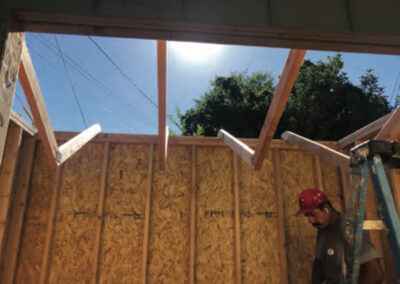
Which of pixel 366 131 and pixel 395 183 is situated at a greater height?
pixel 366 131

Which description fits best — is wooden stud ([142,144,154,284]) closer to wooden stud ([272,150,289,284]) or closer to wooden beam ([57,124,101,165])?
wooden beam ([57,124,101,165])

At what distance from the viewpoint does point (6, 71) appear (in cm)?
125

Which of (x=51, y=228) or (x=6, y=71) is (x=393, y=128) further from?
Answer: (x=51, y=228)

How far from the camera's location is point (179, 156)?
181 inches

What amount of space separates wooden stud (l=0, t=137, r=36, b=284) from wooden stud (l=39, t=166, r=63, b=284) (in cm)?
31

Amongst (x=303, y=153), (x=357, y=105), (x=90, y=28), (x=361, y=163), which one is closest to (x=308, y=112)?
(x=357, y=105)

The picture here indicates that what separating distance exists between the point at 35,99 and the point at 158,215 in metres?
2.33

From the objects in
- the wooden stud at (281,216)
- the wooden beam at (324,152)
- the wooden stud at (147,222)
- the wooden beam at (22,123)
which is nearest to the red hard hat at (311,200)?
the wooden beam at (324,152)

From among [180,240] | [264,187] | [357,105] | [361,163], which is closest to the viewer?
[361,163]

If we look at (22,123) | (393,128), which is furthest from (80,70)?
(393,128)

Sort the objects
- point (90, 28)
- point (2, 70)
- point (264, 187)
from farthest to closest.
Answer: point (264, 187) → point (90, 28) → point (2, 70)

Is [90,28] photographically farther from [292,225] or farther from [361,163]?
[292,225]

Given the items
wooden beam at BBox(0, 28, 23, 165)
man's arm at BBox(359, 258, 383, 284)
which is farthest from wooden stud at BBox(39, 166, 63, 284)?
man's arm at BBox(359, 258, 383, 284)

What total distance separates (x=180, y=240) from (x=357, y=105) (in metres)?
9.84
